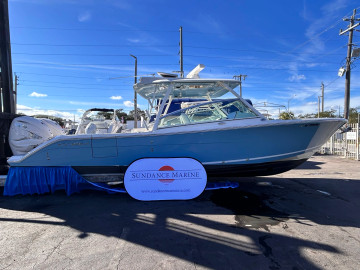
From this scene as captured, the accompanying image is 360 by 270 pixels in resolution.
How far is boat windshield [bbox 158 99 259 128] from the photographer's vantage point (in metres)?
3.91

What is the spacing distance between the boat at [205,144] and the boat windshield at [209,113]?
2cm

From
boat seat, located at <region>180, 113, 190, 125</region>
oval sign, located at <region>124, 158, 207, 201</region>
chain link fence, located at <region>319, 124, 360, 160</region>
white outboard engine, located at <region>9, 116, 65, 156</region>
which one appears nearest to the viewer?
oval sign, located at <region>124, 158, 207, 201</region>

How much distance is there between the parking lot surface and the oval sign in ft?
0.56

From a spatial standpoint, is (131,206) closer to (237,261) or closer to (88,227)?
(88,227)

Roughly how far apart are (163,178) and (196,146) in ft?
2.70

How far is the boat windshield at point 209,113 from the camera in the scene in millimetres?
3914

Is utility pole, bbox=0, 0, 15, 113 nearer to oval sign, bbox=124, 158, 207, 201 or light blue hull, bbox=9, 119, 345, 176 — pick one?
light blue hull, bbox=9, 119, 345, 176


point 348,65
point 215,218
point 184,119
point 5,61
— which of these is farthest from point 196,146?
point 348,65

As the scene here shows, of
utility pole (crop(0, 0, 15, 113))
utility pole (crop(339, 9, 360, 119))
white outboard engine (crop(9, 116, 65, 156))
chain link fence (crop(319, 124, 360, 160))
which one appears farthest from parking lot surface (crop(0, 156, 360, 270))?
utility pole (crop(339, 9, 360, 119))

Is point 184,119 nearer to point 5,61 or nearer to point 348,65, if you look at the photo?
point 5,61

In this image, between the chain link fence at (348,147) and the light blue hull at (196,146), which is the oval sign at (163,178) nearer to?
the light blue hull at (196,146)

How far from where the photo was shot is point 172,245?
2.26 metres

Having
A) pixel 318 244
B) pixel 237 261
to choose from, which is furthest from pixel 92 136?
pixel 318 244

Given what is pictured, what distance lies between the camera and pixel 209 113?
4219 mm
